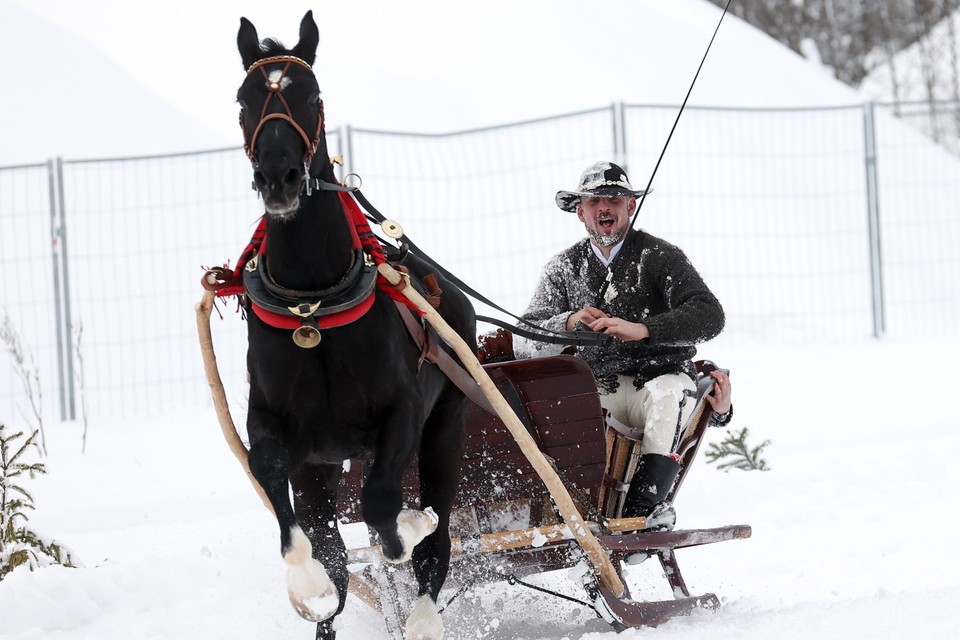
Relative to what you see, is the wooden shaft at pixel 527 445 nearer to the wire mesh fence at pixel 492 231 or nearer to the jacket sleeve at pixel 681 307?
the jacket sleeve at pixel 681 307

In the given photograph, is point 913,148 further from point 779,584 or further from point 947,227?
point 779,584

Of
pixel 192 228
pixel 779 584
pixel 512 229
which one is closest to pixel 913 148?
pixel 512 229

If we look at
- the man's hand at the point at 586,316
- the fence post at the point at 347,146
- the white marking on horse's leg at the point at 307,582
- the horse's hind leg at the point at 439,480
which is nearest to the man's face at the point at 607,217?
the man's hand at the point at 586,316

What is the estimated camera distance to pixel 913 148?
45.8 feet

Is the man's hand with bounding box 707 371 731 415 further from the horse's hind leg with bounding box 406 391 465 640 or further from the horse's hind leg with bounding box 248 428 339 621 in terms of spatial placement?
the horse's hind leg with bounding box 248 428 339 621

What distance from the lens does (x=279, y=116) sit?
3154 millimetres

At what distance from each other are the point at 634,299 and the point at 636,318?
0.07 meters

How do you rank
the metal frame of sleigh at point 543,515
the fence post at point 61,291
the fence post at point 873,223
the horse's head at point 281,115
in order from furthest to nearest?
the fence post at point 873,223 → the fence post at point 61,291 → the metal frame of sleigh at point 543,515 → the horse's head at point 281,115

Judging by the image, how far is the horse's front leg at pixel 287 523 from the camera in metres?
3.36

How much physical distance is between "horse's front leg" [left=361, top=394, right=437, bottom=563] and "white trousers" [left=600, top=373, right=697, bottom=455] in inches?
45.7

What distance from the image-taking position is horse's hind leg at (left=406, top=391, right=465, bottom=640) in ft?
12.9

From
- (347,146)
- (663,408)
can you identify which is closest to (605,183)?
(663,408)

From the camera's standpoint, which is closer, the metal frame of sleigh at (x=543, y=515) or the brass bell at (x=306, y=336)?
the brass bell at (x=306, y=336)

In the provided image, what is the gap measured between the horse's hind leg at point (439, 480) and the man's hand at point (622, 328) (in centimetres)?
61
